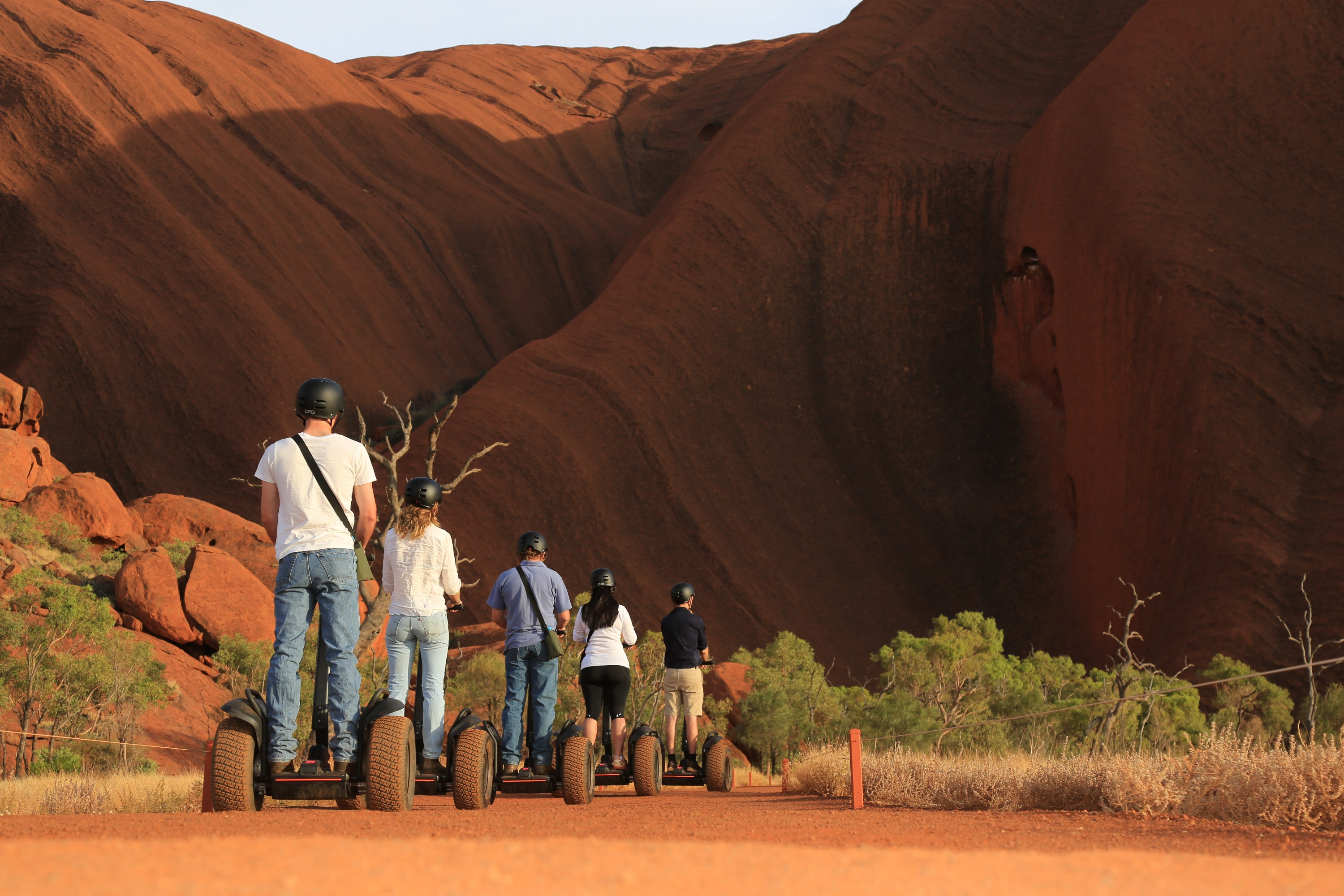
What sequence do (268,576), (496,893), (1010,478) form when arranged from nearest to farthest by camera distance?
(496,893) < (268,576) < (1010,478)

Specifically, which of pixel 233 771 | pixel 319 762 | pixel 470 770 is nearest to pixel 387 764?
pixel 319 762

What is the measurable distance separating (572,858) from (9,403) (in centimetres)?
2905

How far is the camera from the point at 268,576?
25.5 metres

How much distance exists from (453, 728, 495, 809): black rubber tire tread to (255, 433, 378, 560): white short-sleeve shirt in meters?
1.73

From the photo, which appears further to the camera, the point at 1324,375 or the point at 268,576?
the point at 1324,375

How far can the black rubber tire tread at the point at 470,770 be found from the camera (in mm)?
6949

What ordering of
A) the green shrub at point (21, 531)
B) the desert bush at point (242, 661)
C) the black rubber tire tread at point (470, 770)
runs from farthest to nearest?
the green shrub at point (21, 531)
the desert bush at point (242, 661)
the black rubber tire tread at point (470, 770)

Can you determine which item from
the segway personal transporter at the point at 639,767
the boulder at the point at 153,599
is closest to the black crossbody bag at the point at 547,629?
the segway personal transporter at the point at 639,767

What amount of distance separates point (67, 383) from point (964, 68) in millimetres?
35931

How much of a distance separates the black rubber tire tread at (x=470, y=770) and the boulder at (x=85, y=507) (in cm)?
2012

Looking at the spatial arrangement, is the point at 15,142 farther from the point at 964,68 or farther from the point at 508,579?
→ the point at 508,579

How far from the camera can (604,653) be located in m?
9.29

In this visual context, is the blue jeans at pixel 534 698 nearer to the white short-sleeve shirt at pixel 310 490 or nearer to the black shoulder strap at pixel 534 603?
the black shoulder strap at pixel 534 603

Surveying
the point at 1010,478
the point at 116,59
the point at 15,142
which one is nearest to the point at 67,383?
the point at 15,142
